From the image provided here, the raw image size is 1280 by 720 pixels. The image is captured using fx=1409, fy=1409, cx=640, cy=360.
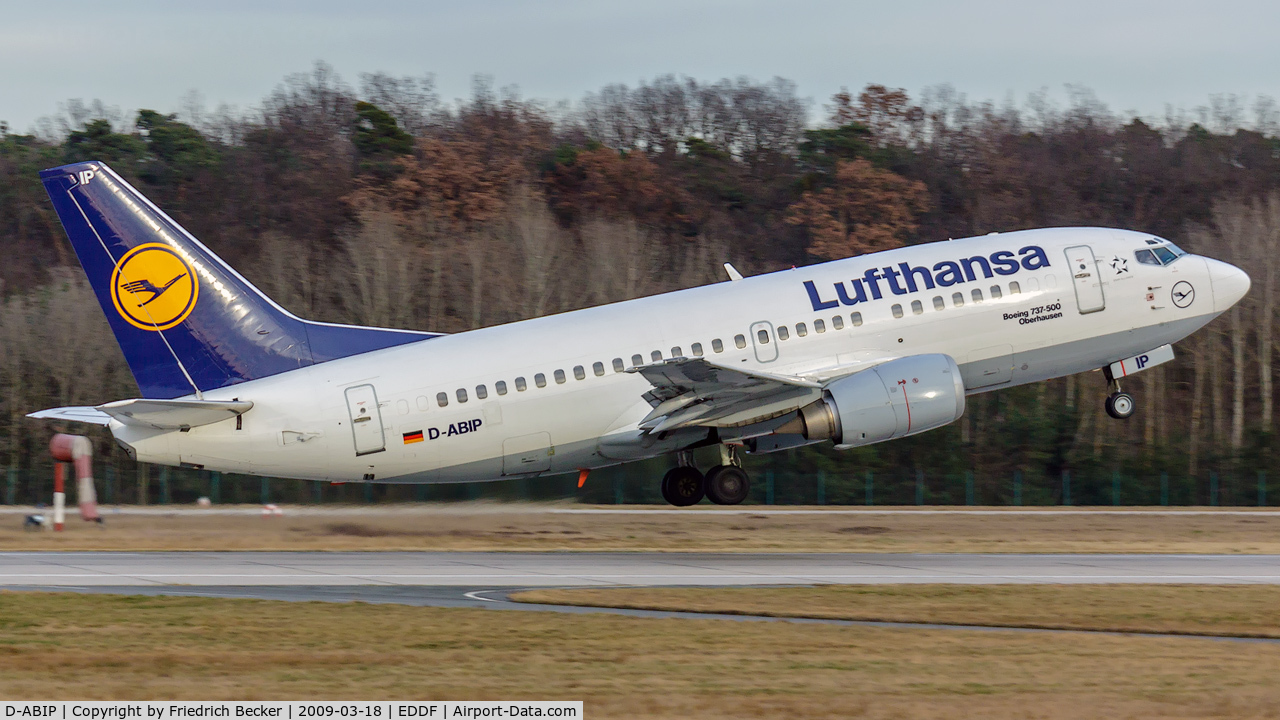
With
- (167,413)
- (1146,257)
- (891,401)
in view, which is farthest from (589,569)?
(1146,257)

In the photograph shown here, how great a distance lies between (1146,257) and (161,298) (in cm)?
2194

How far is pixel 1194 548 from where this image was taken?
32.8 m

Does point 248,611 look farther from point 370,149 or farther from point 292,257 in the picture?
point 370,149

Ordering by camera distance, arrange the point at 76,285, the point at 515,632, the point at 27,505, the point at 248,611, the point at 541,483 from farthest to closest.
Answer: the point at 76,285
the point at 27,505
the point at 541,483
the point at 248,611
the point at 515,632

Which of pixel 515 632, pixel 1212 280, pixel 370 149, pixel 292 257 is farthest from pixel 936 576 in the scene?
pixel 370 149

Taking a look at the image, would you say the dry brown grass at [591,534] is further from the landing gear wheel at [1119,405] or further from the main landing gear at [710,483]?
the landing gear wheel at [1119,405]

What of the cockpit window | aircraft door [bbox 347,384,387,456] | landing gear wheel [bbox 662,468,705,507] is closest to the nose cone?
the cockpit window

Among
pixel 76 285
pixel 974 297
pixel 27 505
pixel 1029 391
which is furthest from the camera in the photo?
pixel 76 285

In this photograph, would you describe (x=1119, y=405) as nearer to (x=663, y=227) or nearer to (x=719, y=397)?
(x=719, y=397)

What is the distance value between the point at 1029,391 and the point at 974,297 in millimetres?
31152

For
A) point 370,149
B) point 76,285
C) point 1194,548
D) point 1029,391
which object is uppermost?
point 370,149

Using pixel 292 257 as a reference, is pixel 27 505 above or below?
below

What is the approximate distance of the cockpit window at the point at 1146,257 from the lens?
32.2m

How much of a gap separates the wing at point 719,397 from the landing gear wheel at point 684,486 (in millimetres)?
2115
